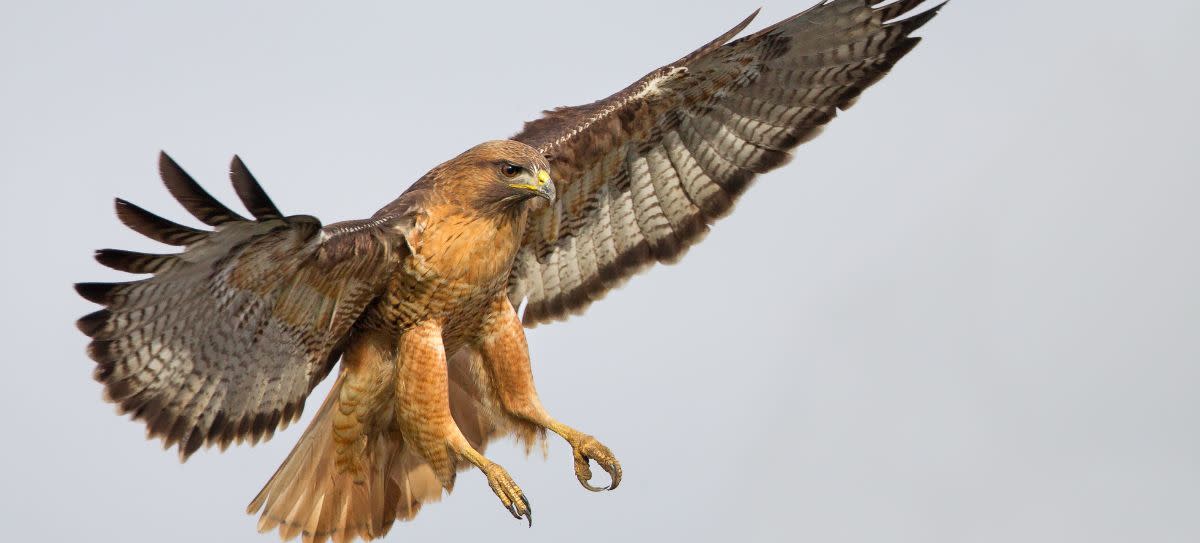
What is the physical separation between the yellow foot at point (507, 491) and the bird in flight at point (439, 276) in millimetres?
13

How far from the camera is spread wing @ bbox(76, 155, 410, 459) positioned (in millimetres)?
8281

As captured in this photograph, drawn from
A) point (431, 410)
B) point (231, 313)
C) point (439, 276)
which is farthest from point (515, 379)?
point (231, 313)

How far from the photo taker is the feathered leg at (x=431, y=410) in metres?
9.41

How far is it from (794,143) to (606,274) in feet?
5.14

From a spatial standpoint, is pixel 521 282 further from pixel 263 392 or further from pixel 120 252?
pixel 120 252

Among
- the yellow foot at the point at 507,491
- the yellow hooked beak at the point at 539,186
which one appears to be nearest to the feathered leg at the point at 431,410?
the yellow foot at the point at 507,491

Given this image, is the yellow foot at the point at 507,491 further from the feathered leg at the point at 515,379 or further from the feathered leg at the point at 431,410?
the feathered leg at the point at 515,379

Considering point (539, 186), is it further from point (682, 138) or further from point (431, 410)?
point (682, 138)

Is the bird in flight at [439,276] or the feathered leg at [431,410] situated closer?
the bird in flight at [439,276]

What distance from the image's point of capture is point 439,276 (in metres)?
9.31

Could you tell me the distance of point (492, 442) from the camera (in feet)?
34.3

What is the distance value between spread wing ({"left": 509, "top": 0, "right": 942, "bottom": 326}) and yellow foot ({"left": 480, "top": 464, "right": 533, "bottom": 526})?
1.92m

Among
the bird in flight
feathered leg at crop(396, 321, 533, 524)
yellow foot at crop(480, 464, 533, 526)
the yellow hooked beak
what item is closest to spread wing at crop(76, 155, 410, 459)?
the bird in flight

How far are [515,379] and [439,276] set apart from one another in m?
1.04
